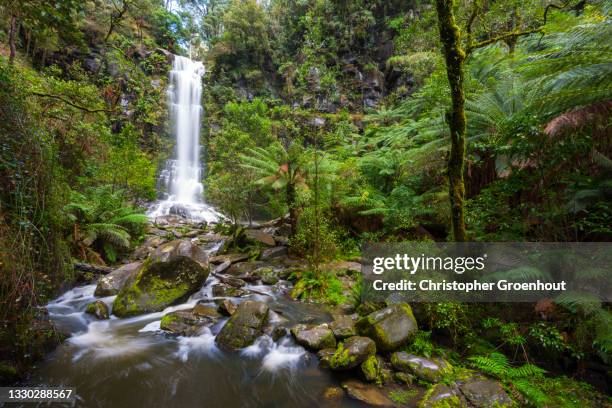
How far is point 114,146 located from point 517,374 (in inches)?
490

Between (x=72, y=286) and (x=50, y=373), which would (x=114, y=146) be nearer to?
(x=72, y=286)

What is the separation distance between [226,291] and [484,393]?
4297mm

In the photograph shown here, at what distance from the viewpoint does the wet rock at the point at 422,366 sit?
2.93m

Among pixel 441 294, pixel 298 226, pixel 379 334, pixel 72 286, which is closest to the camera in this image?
pixel 379 334

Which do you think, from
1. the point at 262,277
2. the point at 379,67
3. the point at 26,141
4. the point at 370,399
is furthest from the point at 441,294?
the point at 379,67

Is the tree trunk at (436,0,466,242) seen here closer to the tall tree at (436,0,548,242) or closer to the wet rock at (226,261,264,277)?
the tall tree at (436,0,548,242)

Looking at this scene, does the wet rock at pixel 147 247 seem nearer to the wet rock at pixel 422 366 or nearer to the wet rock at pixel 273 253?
the wet rock at pixel 273 253

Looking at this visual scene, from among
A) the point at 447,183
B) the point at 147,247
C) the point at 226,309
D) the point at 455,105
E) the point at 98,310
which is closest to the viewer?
the point at 455,105

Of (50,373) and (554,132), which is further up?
(554,132)

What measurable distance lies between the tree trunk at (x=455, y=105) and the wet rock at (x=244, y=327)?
2799 mm

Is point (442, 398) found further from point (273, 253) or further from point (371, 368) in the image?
point (273, 253)

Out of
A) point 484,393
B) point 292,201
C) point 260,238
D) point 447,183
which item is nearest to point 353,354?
point 484,393

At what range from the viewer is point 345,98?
21000 mm

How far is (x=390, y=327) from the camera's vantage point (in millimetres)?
3416
